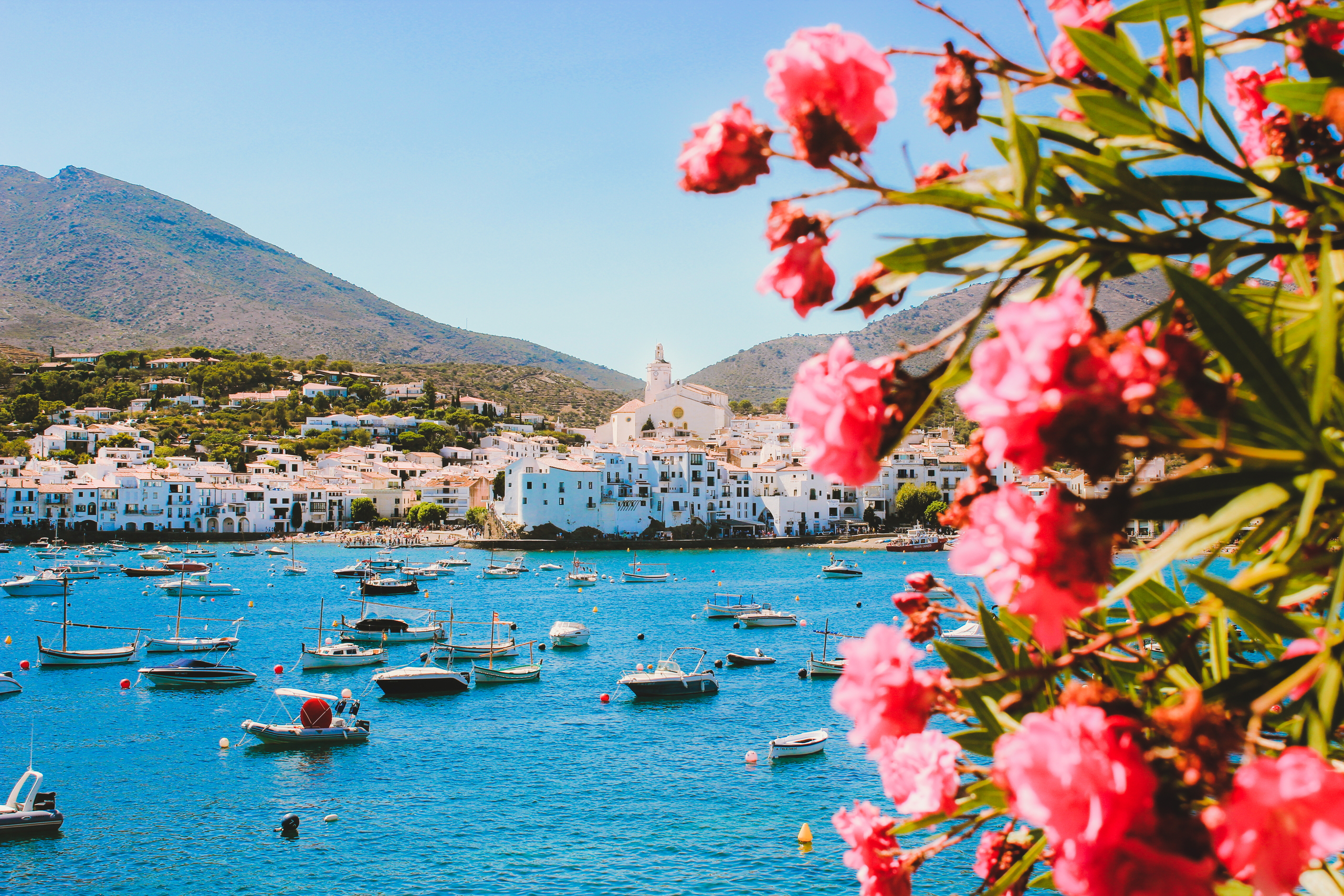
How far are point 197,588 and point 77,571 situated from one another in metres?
14.1

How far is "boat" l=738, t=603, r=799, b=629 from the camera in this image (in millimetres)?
39250

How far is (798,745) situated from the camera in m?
20.7

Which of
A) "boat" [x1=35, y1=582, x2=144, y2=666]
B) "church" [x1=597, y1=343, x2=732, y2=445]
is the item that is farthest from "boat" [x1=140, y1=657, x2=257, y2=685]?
"church" [x1=597, y1=343, x2=732, y2=445]

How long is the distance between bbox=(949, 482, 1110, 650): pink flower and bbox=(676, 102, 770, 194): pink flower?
0.58 metres

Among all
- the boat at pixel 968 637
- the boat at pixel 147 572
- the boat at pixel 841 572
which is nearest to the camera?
the boat at pixel 968 637

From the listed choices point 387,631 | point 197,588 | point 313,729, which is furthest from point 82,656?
point 197,588

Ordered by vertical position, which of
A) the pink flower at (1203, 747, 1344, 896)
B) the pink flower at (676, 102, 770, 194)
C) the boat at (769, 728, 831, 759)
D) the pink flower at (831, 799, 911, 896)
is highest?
the pink flower at (676, 102, 770, 194)

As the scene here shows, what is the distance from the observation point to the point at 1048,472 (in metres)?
1.26

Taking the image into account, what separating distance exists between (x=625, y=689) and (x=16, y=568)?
161 ft

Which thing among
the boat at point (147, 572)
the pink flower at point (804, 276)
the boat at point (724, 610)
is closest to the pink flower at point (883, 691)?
the pink flower at point (804, 276)

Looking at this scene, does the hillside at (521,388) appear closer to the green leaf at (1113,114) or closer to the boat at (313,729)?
the boat at (313,729)

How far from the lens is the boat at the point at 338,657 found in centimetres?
3080

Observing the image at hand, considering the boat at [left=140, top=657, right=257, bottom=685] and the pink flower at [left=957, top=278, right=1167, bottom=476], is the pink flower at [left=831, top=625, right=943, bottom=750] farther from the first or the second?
the boat at [left=140, top=657, right=257, bottom=685]

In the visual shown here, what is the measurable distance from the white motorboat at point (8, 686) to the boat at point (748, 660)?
20.5 metres
